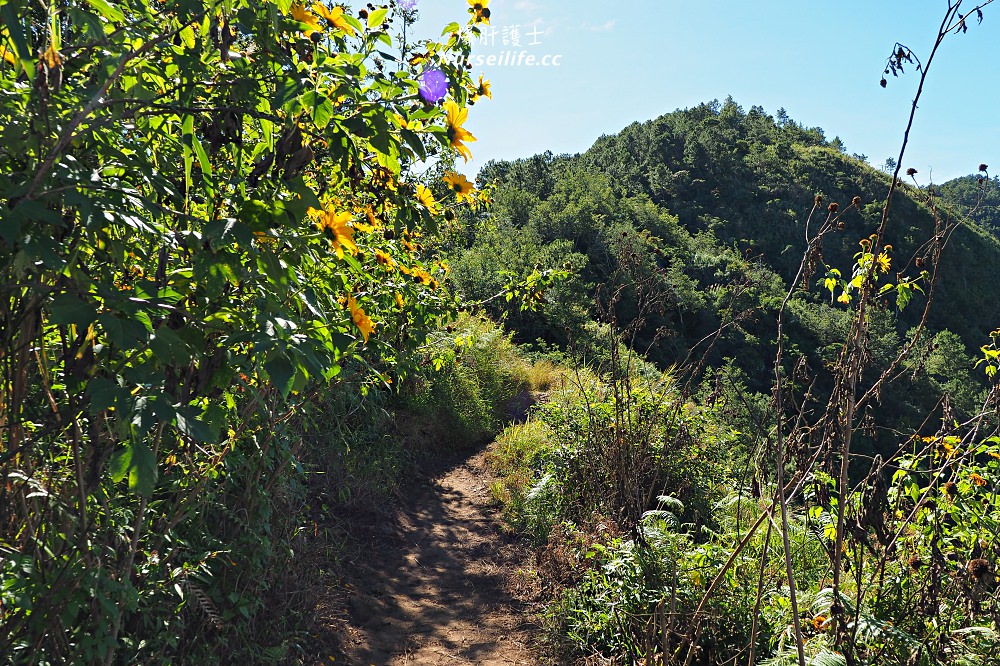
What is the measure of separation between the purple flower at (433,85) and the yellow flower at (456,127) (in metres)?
0.04

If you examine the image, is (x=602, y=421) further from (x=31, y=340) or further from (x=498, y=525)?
(x=31, y=340)

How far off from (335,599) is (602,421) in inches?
80.4

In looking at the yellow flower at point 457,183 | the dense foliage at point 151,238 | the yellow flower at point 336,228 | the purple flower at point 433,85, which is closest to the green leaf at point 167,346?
the dense foliage at point 151,238

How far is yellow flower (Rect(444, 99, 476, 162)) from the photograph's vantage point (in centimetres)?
140

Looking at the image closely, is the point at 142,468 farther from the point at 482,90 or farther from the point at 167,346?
the point at 482,90

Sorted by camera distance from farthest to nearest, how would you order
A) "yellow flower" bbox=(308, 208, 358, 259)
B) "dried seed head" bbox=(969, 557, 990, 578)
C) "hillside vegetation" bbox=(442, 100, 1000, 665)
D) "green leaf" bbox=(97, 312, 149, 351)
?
"hillside vegetation" bbox=(442, 100, 1000, 665) < "dried seed head" bbox=(969, 557, 990, 578) < "yellow flower" bbox=(308, 208, 358, 259) < "green leaf" bbox=(97, 312, 149, 351)

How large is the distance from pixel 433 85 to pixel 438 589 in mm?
3188

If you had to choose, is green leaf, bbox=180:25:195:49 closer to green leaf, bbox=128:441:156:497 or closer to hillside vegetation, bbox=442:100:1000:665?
green leaf, bbox=128:441:156:497

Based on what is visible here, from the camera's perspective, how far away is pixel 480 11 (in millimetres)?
2059

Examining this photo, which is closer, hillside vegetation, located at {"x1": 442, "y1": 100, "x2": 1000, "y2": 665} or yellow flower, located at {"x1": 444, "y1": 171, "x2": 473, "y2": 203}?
yellow flower, located at {"x1": 444, "y1": 171, "x2": 473, "y2": 203}

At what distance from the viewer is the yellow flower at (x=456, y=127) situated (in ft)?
4.58

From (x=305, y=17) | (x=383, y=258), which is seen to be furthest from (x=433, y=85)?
(x=383, y=258)

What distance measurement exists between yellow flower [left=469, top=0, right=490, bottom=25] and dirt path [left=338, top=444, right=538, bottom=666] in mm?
2736

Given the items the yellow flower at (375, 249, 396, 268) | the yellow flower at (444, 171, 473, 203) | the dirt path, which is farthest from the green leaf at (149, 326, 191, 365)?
the dirt path
